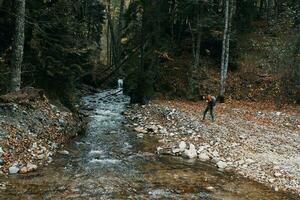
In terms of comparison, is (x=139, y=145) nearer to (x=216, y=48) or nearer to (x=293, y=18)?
(x=216, y=48)

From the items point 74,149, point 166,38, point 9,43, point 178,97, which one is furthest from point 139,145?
point 166,38

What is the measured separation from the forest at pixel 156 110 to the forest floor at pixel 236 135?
2.6 inches

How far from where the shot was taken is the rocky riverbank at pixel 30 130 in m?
13.9

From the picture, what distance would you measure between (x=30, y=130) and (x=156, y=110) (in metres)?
11.0

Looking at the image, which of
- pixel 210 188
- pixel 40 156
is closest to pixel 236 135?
pixel 210 188

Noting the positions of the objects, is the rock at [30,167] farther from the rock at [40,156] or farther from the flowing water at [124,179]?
the rock at [40,156]

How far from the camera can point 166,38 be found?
1361 inches

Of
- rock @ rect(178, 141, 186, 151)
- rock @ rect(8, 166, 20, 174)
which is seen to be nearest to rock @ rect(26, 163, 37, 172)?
rock @ rect(8, 166, 20, 174)

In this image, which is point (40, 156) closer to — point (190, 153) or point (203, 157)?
point (190, 153)

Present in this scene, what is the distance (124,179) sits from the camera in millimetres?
13680

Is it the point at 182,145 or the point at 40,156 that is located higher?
the point at 40,156

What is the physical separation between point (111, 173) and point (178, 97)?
17.0 m

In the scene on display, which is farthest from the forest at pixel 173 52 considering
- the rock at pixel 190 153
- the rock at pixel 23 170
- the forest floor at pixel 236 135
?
the rock at pixel 190 153

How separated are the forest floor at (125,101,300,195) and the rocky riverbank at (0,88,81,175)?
4.48 meters
